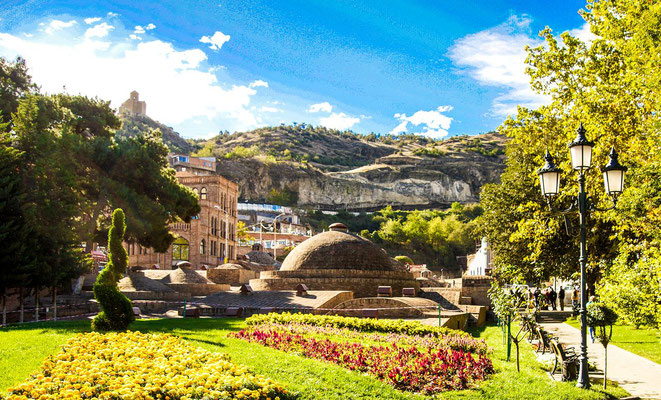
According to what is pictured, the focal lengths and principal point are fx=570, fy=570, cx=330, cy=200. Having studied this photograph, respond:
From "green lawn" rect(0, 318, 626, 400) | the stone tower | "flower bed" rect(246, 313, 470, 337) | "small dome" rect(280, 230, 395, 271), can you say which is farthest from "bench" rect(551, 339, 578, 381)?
the stone tower

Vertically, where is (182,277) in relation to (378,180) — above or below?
below

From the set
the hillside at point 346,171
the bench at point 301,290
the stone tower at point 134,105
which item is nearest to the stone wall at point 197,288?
the bench at point 301,290

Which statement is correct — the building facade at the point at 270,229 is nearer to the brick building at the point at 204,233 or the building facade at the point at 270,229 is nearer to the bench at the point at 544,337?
the brick building at the point at 204,233

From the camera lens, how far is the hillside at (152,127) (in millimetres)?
126637

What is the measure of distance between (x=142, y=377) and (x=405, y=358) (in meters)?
4.94

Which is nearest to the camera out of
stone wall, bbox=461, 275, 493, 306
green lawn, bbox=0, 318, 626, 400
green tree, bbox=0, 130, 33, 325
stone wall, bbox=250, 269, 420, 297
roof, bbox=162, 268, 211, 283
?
green lawn, bbox=0, 318, 626, 400

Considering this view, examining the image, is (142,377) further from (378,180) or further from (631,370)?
(378,180)

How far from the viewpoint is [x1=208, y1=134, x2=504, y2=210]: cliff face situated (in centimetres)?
12321

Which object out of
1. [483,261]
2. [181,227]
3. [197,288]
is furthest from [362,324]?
[181,227]

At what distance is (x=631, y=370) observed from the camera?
491 inches

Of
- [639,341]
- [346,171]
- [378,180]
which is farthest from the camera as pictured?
[346,171]

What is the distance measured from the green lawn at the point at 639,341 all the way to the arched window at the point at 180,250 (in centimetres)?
3928

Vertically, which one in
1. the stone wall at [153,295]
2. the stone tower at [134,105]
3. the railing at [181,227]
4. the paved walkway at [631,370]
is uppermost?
the stone tower at [134,105]

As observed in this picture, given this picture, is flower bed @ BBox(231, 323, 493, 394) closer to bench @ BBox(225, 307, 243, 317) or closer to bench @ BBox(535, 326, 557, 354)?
bench @ BBox(535, 326, 557, 354)
